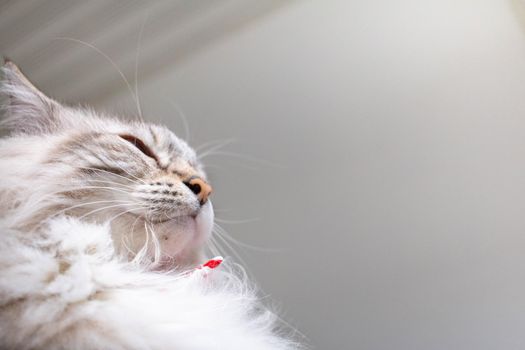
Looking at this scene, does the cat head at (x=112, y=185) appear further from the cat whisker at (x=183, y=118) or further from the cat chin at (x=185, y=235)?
the cat whisker at (x=183, y=118)

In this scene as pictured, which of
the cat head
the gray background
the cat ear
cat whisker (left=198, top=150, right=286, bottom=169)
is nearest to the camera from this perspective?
the cat head

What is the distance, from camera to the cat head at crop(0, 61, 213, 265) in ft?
2.07

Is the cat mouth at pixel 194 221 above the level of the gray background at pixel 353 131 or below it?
below

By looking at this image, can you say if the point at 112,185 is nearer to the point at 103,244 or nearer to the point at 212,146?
the point at 103,244

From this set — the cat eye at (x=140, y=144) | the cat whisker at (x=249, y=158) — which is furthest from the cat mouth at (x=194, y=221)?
the cat whisker at (x=249, y=158)

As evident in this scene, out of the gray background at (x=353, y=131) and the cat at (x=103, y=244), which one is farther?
the gray background at (x=353, y=131)

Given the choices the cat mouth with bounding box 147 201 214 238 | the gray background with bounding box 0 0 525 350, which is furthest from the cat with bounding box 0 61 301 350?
the gray background with bounding box 0 0 525 350

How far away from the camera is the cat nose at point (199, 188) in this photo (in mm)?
723

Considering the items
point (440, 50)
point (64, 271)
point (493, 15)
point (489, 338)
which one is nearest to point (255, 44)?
point (440, 50)

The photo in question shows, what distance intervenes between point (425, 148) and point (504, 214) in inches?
9.6

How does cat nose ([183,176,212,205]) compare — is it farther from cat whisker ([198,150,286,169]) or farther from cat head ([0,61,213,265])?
cat whisker ([198,150,286,169])

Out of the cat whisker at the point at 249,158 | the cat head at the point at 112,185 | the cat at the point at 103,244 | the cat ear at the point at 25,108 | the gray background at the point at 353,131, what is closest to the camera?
the cat at the point at 103,244

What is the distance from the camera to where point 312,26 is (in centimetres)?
109

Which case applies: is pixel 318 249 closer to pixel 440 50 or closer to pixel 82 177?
pixel 440 50
